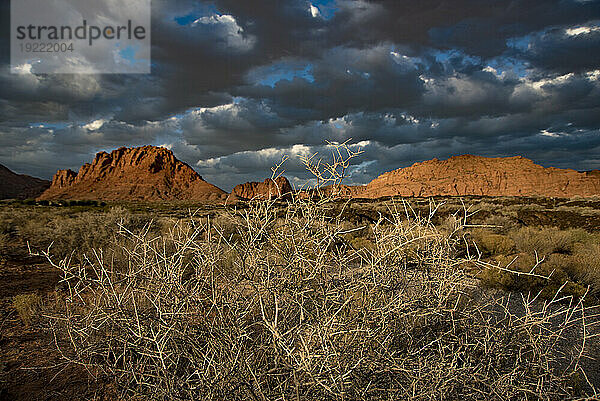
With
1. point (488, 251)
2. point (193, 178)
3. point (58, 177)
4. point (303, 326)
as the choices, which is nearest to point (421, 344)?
point (303, 326)

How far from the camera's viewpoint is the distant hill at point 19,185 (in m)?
101

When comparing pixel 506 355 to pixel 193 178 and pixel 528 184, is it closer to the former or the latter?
pixel 528 184

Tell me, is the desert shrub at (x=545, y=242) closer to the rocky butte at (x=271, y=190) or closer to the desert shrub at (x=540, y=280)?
the desert shrub at (x=540, y=280)

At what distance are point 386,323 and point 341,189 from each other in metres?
1.04

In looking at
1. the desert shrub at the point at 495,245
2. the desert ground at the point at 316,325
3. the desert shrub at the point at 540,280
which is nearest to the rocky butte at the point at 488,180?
the desert shrub at the point at 495,245

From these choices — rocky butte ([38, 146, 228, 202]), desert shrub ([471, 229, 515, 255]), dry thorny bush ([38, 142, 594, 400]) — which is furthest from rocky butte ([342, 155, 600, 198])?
dry thorny bush ([38, 142, 594, 400])

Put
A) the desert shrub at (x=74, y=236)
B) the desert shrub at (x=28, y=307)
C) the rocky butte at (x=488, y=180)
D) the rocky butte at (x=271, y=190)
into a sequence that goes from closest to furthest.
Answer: the rocky butte at (x=271, y=190) < the desert shrub at (x=28, y=307) < the desert shrub at (x=74, y=236) < the rocky butte at (x=488, y=180)

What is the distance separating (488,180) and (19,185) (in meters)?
135

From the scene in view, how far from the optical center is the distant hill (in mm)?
101062

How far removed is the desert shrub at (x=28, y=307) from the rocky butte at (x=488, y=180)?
3076 inches

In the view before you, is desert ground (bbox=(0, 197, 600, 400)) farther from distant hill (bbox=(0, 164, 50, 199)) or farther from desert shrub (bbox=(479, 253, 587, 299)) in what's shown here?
distant hill (bbox=(0, 164, 50, 199))

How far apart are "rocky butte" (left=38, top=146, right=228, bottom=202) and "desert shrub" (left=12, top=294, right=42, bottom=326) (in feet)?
278

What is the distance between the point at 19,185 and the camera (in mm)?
109625

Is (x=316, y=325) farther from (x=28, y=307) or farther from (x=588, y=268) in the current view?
(x=588, y=268)
